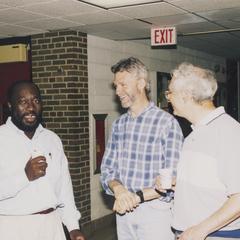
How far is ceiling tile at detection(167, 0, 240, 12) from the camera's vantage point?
5074 mm

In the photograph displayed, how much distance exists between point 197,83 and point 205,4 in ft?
9.98

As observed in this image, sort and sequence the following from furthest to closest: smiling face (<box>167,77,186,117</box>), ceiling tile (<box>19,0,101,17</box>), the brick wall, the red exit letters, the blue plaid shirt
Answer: the brick wall → the red exit letters → ceiling tile (<box>19,0,101,17</box>) → the blue plaid shirt → smiling face (<box>167,77,186,117</box>)

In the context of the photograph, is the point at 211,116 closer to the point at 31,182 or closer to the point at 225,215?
the point at 225,215

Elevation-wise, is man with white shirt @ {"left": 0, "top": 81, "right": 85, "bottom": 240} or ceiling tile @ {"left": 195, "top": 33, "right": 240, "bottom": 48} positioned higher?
ceiling tile @ {"left": 195, "top": 33, "right": 240, "bottom": 48}

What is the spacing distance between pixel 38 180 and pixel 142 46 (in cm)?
605

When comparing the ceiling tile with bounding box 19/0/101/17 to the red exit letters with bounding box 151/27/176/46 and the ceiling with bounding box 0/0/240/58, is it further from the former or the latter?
the red exit letters with bounding box 151/27/176/46

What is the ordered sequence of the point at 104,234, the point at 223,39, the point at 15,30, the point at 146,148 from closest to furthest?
the point at 146,148 < the point at 15,30 < the point at 104,234 < the point at 223,39

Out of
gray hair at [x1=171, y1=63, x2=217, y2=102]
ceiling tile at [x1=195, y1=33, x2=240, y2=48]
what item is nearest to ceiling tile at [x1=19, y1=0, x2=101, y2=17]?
gray hair at [x1=171, y1=63, x2=217, y2=102]

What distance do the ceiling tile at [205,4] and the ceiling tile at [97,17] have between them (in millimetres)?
953

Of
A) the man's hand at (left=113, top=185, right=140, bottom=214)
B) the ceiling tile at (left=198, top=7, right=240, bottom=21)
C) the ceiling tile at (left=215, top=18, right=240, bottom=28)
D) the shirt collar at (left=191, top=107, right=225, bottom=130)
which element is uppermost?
the ceiling tile at (left=215, top=18, right=240, bottom=28)

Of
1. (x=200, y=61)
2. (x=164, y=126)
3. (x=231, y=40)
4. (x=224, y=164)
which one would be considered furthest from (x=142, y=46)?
(x=224, y=164)

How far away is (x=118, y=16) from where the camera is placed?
19.1 feet

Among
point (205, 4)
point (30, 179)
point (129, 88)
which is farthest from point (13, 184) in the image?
point (205, 4)

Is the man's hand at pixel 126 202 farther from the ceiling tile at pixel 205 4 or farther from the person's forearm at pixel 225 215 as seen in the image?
the ceiling tile at pixel 205 4
